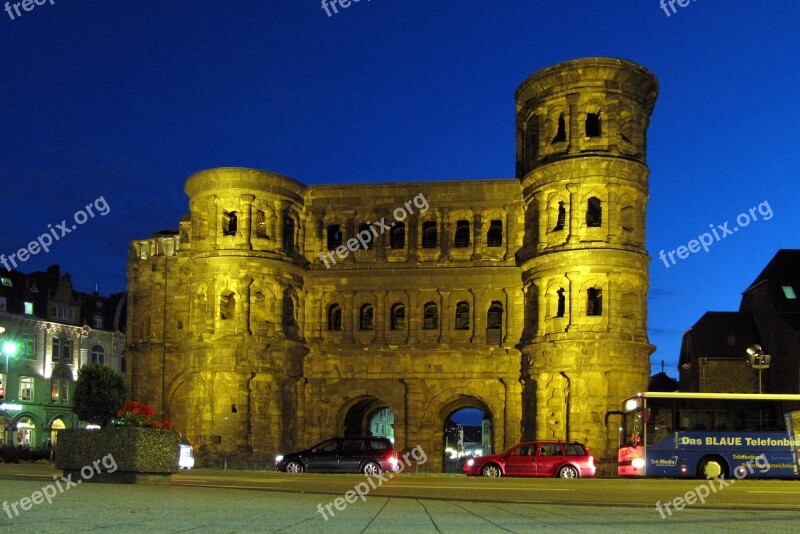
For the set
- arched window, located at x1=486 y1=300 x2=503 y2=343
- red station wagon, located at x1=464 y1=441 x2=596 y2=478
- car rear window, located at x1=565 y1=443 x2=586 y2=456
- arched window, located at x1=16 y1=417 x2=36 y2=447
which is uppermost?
arched window, located at x1=486 y1=300 x2=503 y2=343

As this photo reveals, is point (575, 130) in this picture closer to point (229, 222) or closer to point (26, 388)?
point (229, 222)

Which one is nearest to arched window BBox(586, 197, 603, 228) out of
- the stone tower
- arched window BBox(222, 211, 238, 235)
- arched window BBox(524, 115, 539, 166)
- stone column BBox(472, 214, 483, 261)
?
the stone tower

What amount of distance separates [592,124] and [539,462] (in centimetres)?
1752

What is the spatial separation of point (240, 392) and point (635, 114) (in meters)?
21.8

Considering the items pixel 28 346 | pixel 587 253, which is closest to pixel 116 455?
pixel 587 253

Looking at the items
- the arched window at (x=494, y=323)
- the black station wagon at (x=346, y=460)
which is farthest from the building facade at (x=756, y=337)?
the black station wagon at (x=346, y=460)

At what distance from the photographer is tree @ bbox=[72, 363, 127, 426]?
220 feet

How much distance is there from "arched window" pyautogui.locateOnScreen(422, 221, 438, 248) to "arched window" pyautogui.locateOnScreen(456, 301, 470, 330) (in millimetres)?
3292

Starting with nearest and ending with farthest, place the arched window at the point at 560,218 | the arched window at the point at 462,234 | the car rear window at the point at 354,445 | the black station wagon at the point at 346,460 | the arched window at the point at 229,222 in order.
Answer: the black station wagon at the point at 346,460
the car rear window at the point at 354,445
the arched window at the point at 560,218
the arched window at the point at 229,222
the arched window at the point at 462,234

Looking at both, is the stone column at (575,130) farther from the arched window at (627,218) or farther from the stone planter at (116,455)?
the stone planter at (116,455)

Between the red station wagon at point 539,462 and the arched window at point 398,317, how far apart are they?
47.1 ft

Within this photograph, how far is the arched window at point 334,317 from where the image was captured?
49.6m

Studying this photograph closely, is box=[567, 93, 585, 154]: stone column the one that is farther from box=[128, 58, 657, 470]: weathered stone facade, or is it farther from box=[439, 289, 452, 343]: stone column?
box=[439, 289, 452, 343]: stone column

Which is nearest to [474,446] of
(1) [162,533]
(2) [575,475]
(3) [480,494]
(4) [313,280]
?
(4) [313,280]
